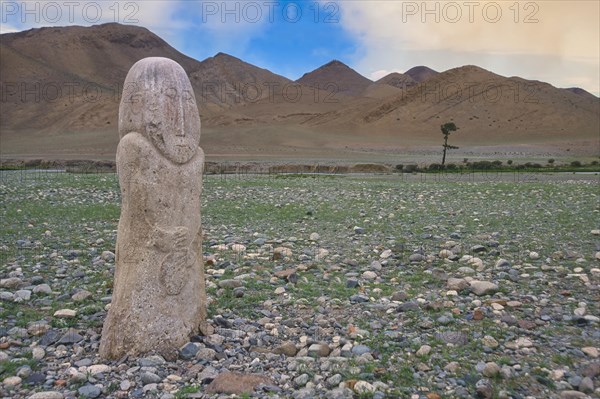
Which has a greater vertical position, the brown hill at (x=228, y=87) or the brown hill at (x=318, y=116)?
the brown hill at (x=228, y=87)

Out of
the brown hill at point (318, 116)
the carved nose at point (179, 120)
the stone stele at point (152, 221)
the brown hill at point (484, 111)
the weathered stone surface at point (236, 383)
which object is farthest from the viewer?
the brown hill at point (484, 111)

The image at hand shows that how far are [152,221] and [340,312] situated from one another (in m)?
2.73

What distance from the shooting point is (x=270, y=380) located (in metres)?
5.31

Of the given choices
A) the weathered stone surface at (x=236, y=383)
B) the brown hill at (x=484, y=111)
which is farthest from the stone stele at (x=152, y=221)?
the brown hill at (x=484, y=111)

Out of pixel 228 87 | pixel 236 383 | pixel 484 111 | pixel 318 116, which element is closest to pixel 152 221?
pixel 236 383

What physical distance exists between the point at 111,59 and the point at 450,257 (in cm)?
20253

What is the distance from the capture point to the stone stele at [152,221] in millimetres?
5992

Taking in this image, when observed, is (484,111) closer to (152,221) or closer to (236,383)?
(152,221)

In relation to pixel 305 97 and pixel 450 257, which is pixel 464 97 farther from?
pixel 450 257

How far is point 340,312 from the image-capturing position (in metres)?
7.26

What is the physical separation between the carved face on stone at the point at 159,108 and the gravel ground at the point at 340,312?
2221mm

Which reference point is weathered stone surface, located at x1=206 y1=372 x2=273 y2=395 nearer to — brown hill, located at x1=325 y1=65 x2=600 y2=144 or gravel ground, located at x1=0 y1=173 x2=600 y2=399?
gravel ground, located at x1=0 y1=173 x2=600 y2=399

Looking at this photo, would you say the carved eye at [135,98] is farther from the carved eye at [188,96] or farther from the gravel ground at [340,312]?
the gravel ground at [340,312]

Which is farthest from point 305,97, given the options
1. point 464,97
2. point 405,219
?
point 405,219
